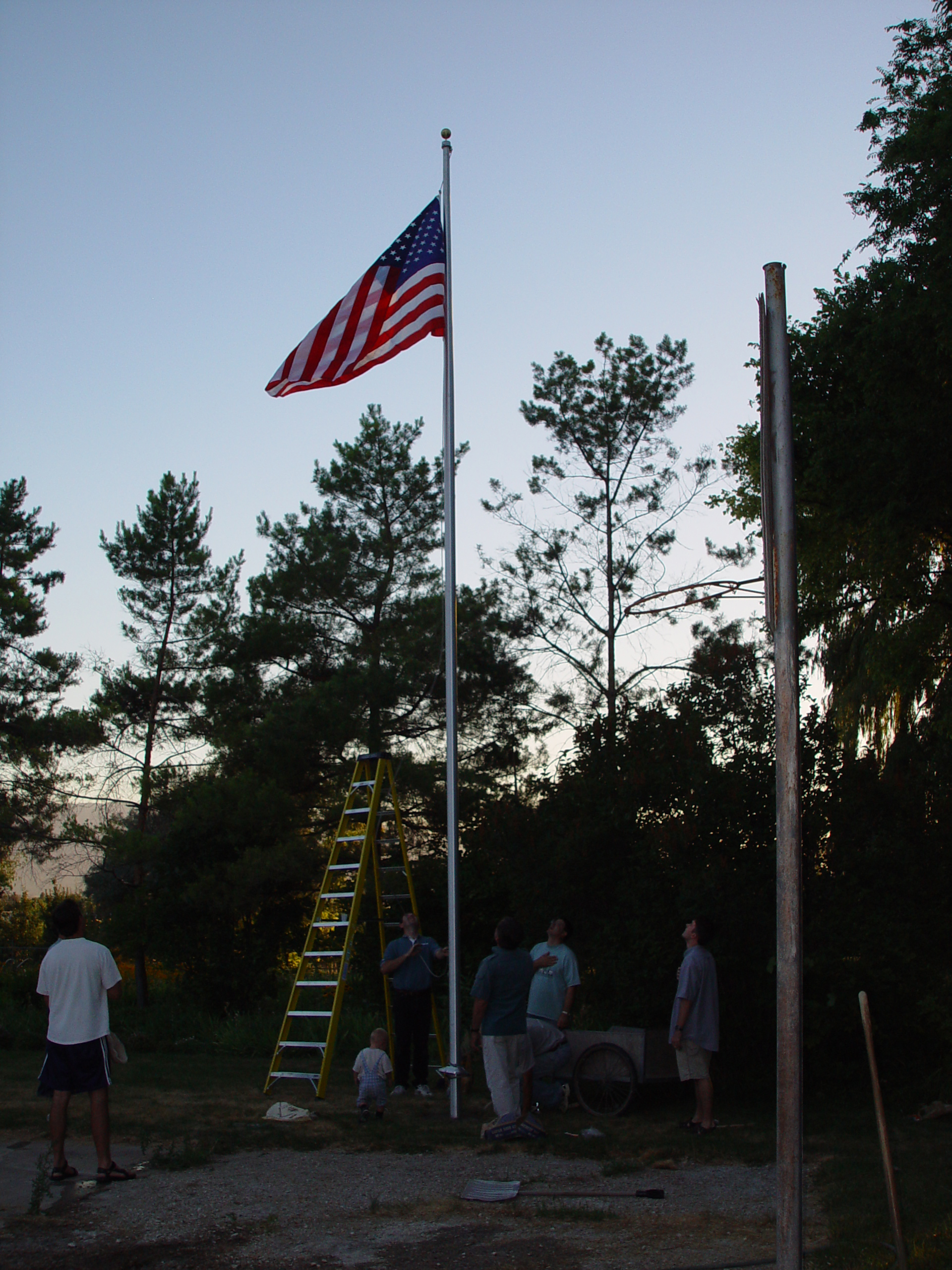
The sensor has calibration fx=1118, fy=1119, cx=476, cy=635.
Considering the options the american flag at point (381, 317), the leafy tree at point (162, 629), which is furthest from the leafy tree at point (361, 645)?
the american flag at point (381, 317)

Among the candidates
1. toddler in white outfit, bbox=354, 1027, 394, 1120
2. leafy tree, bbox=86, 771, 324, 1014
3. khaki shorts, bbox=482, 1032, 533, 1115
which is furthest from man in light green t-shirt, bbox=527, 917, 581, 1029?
leafy tree, bbox=86, 771, 324, 1014

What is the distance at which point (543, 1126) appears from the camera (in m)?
8.49

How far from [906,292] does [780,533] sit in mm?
10207

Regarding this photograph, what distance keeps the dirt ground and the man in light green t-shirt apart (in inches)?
75.9

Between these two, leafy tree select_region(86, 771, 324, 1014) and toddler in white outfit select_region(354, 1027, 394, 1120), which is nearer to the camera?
toddler in white outfit select_region(354, 1027, 394, 1120)

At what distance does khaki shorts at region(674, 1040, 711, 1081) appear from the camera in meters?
8.45

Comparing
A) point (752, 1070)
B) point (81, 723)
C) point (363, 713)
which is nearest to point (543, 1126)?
point (752, 1070)

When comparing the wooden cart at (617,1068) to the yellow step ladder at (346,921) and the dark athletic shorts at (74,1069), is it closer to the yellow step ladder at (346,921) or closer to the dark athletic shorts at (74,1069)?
the yellow step ladder at (346,921)

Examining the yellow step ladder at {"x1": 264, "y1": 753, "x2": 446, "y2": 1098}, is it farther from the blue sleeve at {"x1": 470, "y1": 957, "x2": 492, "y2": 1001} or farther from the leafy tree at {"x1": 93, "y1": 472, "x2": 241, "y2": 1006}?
the leafy tree at {"x1": 93, "y1": 472, "x2": 241, "y2": 1006}

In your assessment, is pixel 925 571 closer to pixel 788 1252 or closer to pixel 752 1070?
pixel 752 1070

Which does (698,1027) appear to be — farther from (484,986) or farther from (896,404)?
(896,404)

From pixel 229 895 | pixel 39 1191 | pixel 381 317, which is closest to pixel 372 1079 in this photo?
pixel 39 1191

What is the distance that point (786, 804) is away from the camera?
13.6ft

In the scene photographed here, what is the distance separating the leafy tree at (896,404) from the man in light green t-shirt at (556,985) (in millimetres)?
6849
